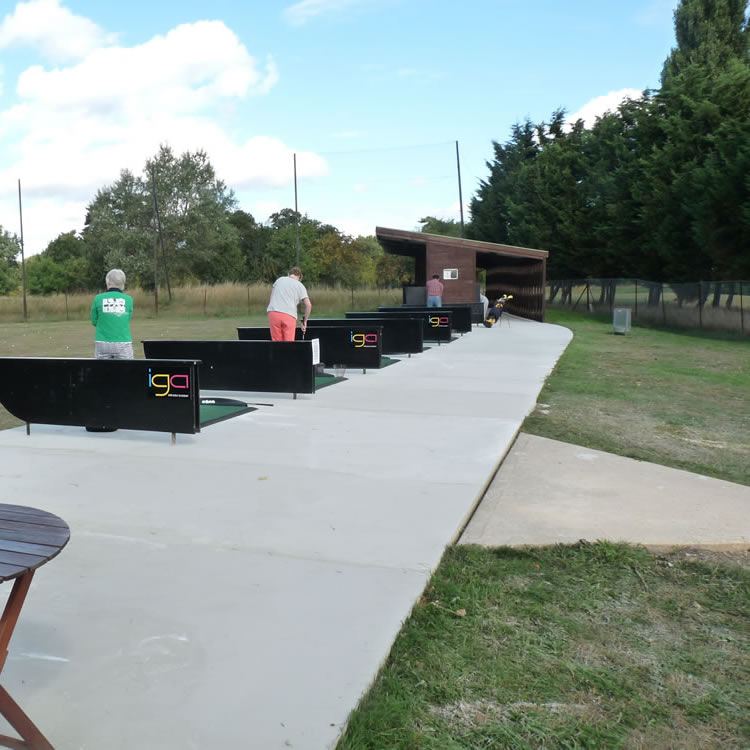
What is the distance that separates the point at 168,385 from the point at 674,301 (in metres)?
24.4

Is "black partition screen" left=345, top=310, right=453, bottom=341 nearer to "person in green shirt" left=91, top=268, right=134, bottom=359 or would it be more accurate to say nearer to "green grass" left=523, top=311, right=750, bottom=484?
"green grass" left=523, top=311, right=750, bottom=484

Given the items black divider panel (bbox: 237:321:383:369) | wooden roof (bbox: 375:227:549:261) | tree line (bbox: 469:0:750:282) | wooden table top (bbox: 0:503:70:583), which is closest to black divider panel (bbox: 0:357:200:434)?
wooden table top (bbox: 0:503:70:583)

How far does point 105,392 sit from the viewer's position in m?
7.80

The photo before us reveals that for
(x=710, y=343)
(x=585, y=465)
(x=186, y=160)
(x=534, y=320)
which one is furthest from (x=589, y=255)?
(x=186, y=160)

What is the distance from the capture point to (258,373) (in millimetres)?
10586

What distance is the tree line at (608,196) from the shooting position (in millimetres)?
27266

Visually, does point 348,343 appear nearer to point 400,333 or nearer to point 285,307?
point 285,307

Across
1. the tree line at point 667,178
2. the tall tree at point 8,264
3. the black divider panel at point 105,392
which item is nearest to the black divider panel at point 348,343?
the black divider panel at point 105,392

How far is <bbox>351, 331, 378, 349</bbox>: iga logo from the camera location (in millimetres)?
13438

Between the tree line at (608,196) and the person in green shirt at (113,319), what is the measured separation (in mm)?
21500

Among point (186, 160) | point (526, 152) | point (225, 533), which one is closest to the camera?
point (225, 533)

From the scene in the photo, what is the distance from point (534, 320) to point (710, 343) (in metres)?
10.3

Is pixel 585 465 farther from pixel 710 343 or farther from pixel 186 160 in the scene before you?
pixel 186 160

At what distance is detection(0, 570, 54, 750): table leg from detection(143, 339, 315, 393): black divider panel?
25.6ft
